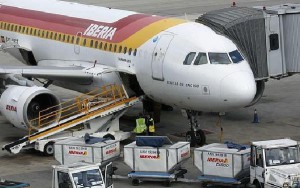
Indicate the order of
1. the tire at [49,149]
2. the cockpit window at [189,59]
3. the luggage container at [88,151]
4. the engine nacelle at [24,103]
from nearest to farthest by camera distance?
the luggage container at [88,151]
the cockpit window at [189,59]
the tire at [49,149]
the engine nacelle at [24,103]

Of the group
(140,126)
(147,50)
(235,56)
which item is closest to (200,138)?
(140,126)

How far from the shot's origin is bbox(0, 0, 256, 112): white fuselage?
1314 inches

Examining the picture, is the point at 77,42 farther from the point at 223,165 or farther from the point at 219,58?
the point at 223,165

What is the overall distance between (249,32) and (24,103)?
32.6 feet

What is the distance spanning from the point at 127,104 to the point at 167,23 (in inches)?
141

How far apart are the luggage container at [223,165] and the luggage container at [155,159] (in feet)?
2.18

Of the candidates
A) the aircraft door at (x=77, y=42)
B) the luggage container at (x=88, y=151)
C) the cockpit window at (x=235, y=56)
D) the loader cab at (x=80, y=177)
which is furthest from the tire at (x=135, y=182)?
the aircraft door at (x=77, y=42)

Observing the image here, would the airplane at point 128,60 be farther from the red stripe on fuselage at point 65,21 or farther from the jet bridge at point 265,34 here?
the jet bridge at point 265,34

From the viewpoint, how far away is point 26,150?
35.8m

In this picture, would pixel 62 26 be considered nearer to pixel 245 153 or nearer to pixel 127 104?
pixel 127 104

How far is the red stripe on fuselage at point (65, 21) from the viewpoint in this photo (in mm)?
37312

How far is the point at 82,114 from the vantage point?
36000mm

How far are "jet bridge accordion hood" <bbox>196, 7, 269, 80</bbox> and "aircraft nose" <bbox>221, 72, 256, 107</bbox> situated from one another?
5177mm

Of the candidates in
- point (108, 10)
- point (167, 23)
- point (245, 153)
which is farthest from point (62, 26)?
point (245, 153)
